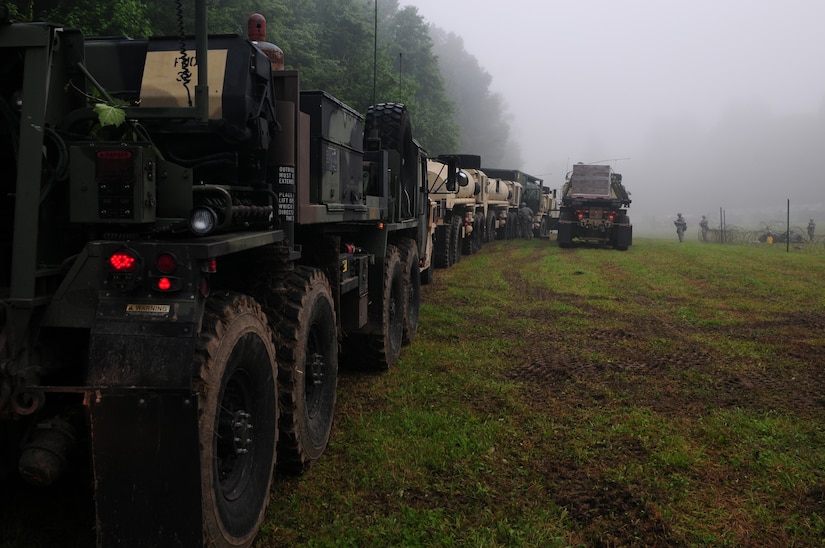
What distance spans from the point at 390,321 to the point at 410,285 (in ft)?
4.54

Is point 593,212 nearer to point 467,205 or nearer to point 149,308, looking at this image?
point 467,205

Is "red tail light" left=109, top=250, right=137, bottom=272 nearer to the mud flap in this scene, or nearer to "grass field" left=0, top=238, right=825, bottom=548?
the mud flap

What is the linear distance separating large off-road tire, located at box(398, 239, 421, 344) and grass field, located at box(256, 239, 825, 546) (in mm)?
213

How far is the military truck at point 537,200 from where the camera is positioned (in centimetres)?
3200

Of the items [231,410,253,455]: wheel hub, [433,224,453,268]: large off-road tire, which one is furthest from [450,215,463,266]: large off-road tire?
[231,410,253,455]: wheel hub

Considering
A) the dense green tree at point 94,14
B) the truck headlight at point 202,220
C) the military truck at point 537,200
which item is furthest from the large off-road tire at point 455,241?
the truck headlight at point 202,220

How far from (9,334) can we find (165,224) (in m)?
0.76

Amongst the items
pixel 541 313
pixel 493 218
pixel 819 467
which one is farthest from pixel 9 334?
pixel 493 218

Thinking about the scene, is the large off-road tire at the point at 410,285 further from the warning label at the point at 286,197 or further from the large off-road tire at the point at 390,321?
the warning label at the point at 286,197

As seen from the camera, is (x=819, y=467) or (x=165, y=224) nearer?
(x=165, y=224)

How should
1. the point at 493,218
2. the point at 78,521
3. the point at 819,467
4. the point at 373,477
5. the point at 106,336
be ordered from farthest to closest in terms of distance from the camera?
the point at 493,218, the point at 819,467, the point at 373,477, the point at 78,521, the point at 106,336

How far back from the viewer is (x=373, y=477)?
4.37 m

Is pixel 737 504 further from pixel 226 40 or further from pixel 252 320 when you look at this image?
pixel 226 40

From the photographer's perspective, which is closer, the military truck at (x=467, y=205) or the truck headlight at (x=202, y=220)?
the truck headlight at (x=202, y=220)
